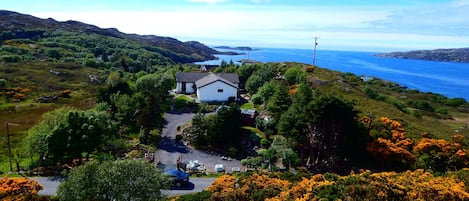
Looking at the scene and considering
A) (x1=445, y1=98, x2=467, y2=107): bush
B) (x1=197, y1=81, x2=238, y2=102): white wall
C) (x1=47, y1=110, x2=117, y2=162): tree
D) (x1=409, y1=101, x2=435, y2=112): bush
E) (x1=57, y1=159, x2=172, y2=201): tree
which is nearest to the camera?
(x1=57, y1=159, x2=172, y2=201): tree

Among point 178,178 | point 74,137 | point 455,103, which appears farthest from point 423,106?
point 74,137

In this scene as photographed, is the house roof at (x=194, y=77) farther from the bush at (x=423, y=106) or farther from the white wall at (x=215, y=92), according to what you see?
the bush at (x=423, y=106)

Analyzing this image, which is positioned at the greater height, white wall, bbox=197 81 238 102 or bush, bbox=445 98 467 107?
white wall, bbox=197 81 238 102

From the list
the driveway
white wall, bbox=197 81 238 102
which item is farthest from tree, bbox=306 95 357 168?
white wall, bbox=197 81 238 102

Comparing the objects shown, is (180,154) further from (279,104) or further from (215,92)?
(215,92)

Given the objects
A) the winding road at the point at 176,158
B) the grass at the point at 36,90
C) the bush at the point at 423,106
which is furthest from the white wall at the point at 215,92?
the bush at the point at 423,106

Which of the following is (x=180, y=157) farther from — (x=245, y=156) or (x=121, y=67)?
(x=121, y=67)

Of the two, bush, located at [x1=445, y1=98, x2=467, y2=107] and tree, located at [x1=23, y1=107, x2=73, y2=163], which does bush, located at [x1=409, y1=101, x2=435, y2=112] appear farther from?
tree, located at [x1=23, y1=107, x2=73, y2=163]
